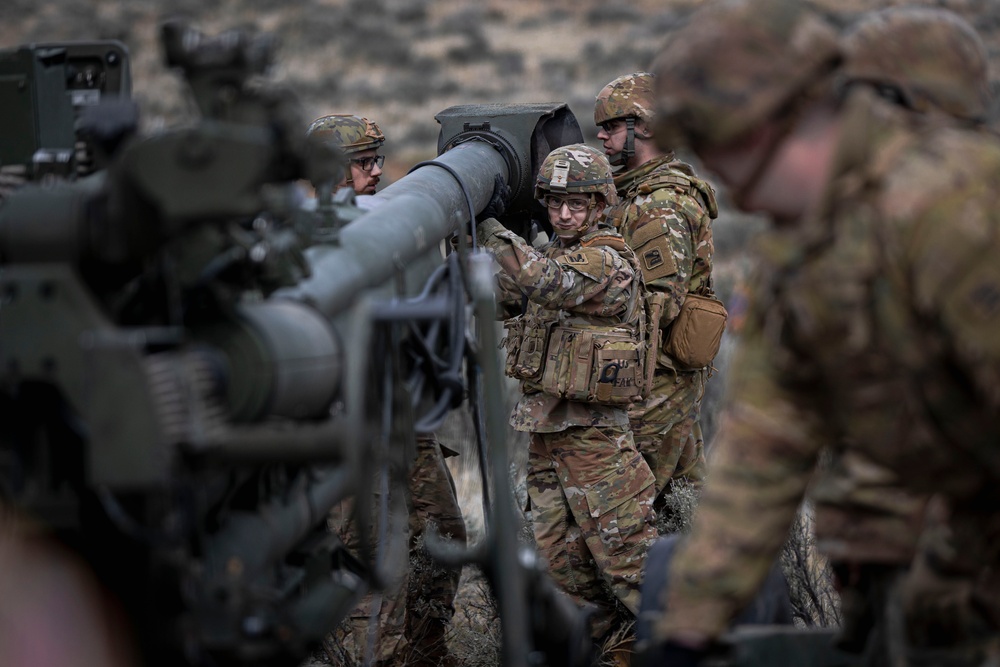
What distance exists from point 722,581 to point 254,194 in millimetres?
1259

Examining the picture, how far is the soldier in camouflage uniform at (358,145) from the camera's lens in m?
6.48

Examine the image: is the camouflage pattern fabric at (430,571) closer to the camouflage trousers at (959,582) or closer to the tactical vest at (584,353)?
the tactical vest at (584,353)

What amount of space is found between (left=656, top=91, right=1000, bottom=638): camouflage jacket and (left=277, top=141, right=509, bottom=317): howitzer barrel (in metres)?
1.06

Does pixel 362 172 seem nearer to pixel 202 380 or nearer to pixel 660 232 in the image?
pixel 660 232

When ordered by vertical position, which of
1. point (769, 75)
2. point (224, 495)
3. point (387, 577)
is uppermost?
point (769, 75)

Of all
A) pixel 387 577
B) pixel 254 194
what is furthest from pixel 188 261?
pixel 387 577

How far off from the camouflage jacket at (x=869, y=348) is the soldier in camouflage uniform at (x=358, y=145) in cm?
391

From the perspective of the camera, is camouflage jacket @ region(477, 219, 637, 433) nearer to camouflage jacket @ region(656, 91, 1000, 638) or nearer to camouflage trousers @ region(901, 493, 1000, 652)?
camouflage jacket @ region(656, 91, 1000, 638)

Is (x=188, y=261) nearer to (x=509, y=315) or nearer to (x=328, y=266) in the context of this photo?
(x=328, y=266)

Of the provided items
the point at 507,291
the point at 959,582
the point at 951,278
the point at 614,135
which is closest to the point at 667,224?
the point at 614,135

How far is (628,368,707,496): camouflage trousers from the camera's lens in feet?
22.5

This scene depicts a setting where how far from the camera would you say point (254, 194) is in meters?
2.56

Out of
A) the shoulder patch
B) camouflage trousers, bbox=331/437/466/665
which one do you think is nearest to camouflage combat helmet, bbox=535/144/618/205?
the shoulder patch

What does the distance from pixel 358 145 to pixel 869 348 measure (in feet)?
14.2
